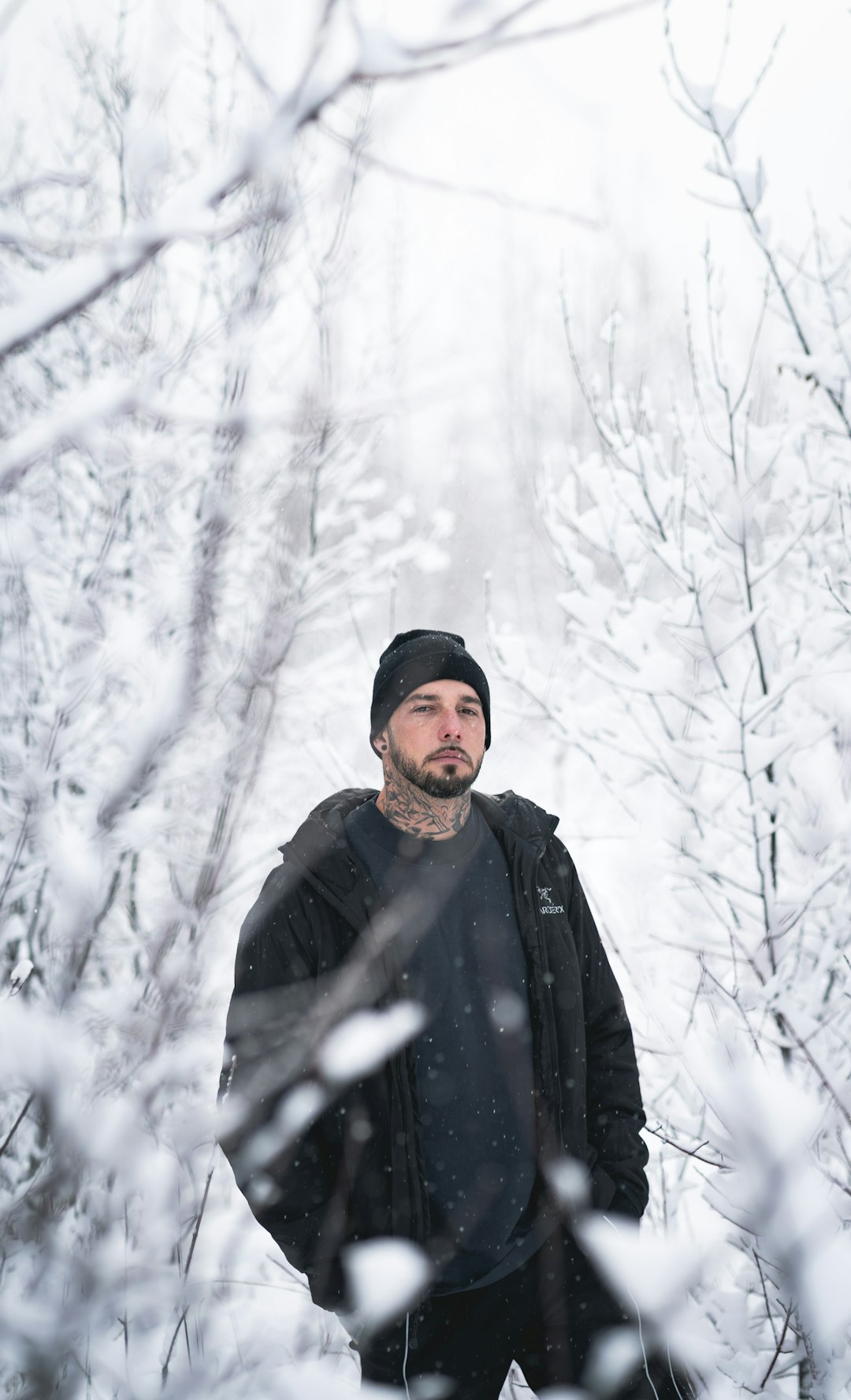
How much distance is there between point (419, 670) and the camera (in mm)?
2184

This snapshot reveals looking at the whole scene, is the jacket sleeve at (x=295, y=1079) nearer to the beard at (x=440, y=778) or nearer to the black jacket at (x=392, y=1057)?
the black jacket at (x=392, y=1057)

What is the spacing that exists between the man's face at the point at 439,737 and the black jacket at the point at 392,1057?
18 centimetres

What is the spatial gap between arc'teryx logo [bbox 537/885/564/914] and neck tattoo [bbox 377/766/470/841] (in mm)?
245

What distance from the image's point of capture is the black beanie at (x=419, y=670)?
7.15 ft

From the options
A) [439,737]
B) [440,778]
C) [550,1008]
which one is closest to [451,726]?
[439,737]

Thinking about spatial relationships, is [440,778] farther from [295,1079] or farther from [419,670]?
[295,1079]

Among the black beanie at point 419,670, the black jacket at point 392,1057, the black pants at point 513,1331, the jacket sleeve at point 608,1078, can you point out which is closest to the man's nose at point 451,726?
the black beanie at point 419,670

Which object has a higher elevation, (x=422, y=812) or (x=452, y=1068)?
(x=422, y=812)

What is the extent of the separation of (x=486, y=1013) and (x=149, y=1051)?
1379 mm

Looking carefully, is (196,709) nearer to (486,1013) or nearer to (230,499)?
(230,499)

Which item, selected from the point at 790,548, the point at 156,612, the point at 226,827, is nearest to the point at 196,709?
the point at 226,827

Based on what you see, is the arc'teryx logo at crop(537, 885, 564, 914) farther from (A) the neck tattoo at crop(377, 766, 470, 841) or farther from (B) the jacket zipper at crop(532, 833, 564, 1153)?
(A) the neck tattoo at crop(377, 766, 470, 841)

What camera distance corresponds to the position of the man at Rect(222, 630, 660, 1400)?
1655mm

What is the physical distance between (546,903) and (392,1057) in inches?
20.2
